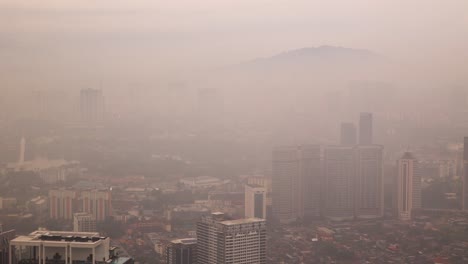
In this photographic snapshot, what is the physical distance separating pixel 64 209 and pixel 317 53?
4.22 metres

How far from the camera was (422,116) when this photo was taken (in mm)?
10203

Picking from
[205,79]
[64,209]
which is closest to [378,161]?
[205,79]

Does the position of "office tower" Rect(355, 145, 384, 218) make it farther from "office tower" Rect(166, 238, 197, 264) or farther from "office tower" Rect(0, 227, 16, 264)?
"office tower" Rect(0, 227, 16, 264)

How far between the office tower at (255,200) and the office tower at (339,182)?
1053 mm

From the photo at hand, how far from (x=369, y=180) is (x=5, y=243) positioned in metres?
6.36

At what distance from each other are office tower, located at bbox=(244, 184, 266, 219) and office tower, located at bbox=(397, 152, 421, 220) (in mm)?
1794

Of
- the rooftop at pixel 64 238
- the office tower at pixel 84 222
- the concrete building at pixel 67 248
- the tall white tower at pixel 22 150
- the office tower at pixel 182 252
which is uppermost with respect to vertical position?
the tall white tower at pixel 22 150

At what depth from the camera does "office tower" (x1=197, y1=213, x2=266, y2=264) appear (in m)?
6.45

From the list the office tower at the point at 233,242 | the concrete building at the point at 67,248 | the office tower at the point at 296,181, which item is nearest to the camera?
the concrete building at the point at 67,248

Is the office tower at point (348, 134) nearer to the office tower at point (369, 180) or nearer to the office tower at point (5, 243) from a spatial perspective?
the office tower at point (369, 180)

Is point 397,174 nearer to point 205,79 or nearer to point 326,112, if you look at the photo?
point 326,112

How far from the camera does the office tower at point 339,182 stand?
1014cm

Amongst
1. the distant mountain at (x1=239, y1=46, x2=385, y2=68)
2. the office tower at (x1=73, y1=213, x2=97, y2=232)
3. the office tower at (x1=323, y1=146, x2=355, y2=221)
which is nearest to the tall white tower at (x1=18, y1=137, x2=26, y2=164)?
the office tower at (x1=73, y1=213, x2=97, y2=232)

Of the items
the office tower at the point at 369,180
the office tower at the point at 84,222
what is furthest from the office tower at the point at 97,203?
the office tower at the point at 369,180
